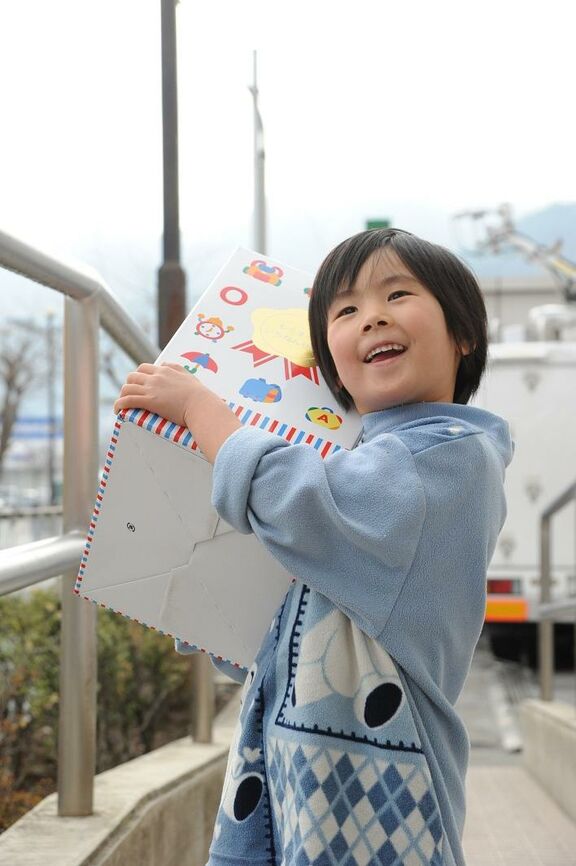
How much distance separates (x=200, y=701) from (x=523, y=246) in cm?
1254

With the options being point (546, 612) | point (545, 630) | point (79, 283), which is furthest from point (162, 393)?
point (545, 630)

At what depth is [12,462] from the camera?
5831 centimetres

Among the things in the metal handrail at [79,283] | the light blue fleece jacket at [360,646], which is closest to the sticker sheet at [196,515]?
the light blue fleece jacket at [360,646]

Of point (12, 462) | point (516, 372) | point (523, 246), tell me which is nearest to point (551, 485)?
point (516, 372)

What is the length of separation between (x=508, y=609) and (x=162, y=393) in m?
7.15

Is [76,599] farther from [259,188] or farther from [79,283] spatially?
[259,188]

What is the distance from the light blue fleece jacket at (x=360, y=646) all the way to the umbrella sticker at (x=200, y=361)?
0.62 feet

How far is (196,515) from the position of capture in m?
1.42

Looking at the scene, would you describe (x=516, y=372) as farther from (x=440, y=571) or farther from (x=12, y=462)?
(x=12, y=462)

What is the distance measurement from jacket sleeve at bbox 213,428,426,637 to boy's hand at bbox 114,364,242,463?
54 mm

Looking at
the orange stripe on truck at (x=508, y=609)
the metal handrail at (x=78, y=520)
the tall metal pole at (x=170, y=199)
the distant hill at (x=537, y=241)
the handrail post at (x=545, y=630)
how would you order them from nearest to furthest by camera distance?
the metal handrail at (x=78, y=520), the tall metal pole at (x=170, y=199), the handrail post at (x=545, y=630), the orange stripe on truck at (x=508, y=609), the distant hill at (x=537, y=241)

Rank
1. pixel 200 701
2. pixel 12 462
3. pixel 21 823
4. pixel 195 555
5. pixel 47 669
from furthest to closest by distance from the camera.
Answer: pixel 12 462 → pixel 47 669 → pixel 200 701 → pixel 21 823 → pixel 195 555

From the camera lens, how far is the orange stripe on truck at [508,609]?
8.14m

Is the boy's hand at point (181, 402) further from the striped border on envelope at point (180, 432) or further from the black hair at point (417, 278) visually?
the black hair at point (417, 278)
